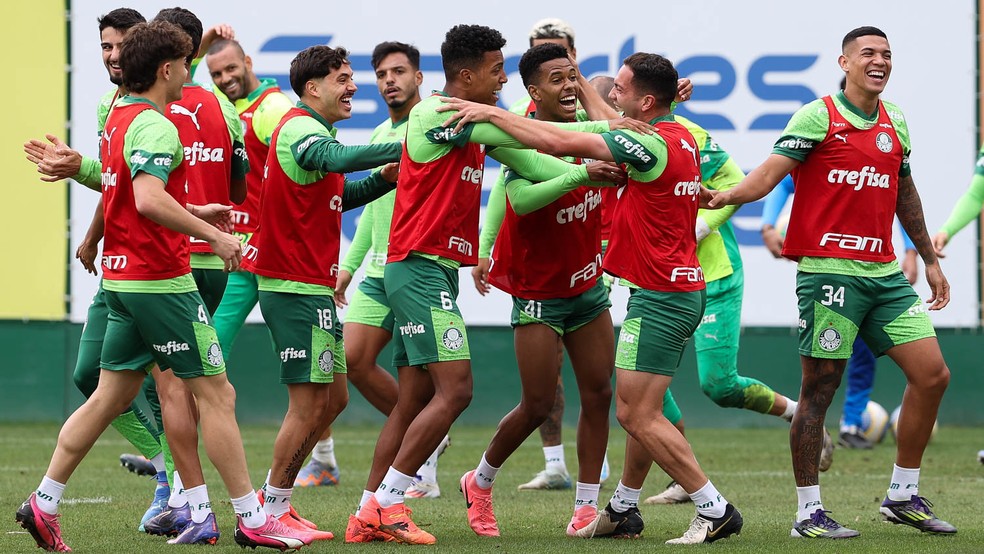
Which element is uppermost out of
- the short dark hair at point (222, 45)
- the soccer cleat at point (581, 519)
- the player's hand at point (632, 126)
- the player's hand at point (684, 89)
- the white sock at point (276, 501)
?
the short dark hair at point (222, 45)

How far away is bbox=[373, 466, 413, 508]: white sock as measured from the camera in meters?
6.64

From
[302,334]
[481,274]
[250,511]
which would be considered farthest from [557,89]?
[250,511]

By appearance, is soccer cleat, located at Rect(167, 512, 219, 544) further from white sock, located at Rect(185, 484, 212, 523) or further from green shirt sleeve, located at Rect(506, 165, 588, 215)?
green shirt sleeve, located at Rect(506, 165, 588, 215)

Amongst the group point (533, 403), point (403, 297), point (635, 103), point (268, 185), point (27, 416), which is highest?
point (635, 103)

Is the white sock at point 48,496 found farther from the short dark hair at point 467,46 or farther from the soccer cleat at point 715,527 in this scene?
the soccer cleat at point 715,527

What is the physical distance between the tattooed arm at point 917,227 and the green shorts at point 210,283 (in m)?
3.66

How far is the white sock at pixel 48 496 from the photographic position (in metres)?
6.25

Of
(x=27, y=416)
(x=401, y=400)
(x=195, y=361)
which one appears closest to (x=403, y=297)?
(x=401, y=400)

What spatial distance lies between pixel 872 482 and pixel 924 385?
2941 millimetres

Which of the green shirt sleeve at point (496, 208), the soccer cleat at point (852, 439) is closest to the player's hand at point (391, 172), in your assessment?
the green shirt sleeve at point (496, 208)

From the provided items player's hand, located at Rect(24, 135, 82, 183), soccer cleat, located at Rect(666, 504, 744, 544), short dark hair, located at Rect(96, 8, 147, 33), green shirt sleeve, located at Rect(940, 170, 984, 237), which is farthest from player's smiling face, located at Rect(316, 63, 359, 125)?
green shirt sleeve, located at Rect(940, 170, 984, 237)

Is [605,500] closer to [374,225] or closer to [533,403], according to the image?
[533,403]

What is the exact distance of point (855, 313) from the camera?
22.8 ft

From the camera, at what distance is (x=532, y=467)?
430 inches
